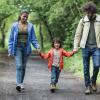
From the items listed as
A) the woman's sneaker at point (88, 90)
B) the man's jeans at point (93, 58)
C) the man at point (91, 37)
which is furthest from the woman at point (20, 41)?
the woman's sneaker at point (88, 90)

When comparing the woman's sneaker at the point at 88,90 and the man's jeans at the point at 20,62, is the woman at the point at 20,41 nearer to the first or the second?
the man's jeans at the point at 20,62

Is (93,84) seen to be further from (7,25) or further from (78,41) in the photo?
(7,25)

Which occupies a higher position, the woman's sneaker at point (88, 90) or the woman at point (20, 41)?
the woman at point (20, 41)

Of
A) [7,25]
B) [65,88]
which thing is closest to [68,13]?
[65,88]

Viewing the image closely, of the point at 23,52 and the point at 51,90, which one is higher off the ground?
the point at 23,52

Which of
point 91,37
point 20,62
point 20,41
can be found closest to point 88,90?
point 91,37

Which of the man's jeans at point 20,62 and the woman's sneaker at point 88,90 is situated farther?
the man's jeans at point 20,62

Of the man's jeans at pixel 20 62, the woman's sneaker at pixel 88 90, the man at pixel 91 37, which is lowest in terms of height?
the woman's sneaker at pixel 88 90

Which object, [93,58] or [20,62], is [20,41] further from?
[93,58]

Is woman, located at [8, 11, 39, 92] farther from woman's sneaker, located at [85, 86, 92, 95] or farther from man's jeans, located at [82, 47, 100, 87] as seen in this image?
woman's sneaker, located at [85, 86, 92, 95]

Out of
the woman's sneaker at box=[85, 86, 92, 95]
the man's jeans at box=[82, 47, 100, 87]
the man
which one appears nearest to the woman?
the man

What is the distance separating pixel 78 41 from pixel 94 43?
0.46 m

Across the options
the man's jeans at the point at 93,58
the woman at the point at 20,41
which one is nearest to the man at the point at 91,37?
the man's jeans at the point at 93,58

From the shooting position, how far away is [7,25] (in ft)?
258
